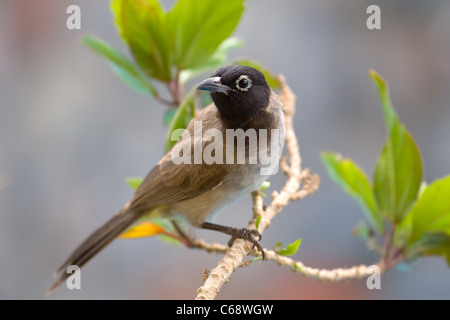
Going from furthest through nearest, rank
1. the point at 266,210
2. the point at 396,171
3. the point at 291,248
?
the point at 396,171
the point at 266,210
the point at 291,248

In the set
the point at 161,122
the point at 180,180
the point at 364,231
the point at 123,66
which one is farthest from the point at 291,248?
the point at 161,122

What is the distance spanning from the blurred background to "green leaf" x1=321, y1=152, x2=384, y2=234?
1623mm

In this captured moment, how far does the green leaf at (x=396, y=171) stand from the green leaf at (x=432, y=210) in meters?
0.06

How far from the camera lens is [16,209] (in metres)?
3.47

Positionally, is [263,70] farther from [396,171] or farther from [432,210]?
[432,210]

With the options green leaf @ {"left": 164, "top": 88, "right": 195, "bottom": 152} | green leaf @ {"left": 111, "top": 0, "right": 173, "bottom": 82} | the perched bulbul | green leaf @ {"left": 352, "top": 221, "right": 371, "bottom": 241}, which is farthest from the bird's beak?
green leaf @ {"left": 352, "top": 221, "right": 371, "bottom": 241}

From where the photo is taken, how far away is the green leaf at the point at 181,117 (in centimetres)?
134

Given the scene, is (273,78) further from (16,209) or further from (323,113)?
(16,209)

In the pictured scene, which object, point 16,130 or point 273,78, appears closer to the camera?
point 273,78

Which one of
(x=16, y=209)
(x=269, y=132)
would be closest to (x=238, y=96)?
(x=269, y=132)

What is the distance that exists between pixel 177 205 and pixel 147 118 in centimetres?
196

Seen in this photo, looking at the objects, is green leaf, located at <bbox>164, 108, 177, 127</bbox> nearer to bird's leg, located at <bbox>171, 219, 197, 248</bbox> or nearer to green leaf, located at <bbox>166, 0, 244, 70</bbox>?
green leaf, located at <bbox>166, 0, 244, 70</bbox>

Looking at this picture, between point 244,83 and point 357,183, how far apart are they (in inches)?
18.0

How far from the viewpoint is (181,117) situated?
1.38m
